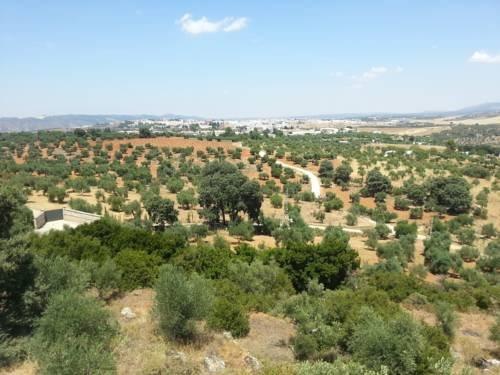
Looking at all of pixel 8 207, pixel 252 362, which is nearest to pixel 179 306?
pixel 252 362

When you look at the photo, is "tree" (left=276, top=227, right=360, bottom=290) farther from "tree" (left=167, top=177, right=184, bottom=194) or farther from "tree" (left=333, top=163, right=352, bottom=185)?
"tree" (left=333, top=163, right=352, bottom=185)

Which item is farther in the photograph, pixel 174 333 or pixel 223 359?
pixel 174 333

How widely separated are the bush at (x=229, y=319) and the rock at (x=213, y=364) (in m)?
2.35

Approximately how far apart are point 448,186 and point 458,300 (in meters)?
38.8

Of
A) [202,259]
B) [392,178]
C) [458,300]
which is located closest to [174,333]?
[202,259]

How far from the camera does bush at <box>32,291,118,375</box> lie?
930 centimetres

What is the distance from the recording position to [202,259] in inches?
974

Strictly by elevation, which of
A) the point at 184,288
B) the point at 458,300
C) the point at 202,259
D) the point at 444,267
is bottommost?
the point at 444,267

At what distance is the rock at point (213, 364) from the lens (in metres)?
12.4

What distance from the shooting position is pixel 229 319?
15.7m

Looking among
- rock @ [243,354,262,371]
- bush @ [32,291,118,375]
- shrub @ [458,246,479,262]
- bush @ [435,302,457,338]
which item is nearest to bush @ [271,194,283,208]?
shrub @ [458,246,479,262]

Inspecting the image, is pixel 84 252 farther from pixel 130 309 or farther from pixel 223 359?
A: pixel 223 359

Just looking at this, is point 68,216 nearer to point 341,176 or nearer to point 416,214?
point 416,214

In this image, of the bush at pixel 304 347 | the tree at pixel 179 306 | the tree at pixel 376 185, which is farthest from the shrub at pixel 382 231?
the tree at pixel 179 306
